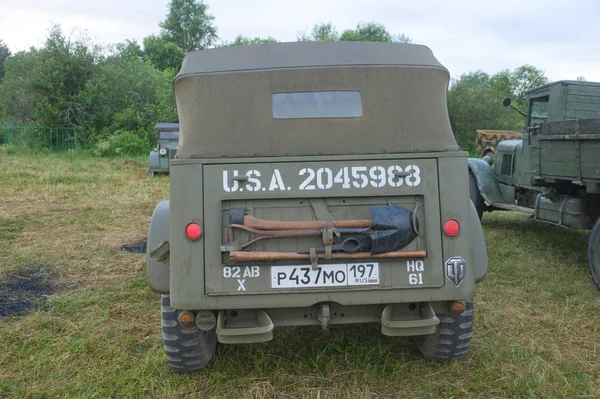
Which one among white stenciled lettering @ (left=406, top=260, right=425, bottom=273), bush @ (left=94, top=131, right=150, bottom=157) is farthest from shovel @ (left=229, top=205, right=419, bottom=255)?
bush @ (left=94, top=131, right=150, bottom=157)

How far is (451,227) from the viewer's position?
314 centimetres

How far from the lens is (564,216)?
21.2 feet

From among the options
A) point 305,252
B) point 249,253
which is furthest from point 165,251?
point 305,252

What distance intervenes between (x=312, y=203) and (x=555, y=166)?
14.0 ft

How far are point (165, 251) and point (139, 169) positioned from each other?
1587cm

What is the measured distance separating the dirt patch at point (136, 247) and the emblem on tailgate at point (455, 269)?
4567mm

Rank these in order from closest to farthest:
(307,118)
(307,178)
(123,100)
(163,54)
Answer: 1. (307,178)
2. (307,118)
3. (123,100)
4. (163,54)

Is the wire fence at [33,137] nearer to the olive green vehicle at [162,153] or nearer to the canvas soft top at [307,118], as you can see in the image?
the olive green vehicle at [162,153]

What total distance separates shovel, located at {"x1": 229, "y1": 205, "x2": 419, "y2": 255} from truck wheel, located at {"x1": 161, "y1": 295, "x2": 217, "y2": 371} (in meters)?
0.71

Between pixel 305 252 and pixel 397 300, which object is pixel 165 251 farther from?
pixel 397 300

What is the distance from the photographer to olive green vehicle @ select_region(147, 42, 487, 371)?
10.1ft

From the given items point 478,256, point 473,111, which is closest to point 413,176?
point 478,256

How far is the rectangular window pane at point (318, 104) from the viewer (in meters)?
3.34

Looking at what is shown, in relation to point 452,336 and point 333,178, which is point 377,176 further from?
point 452,336
